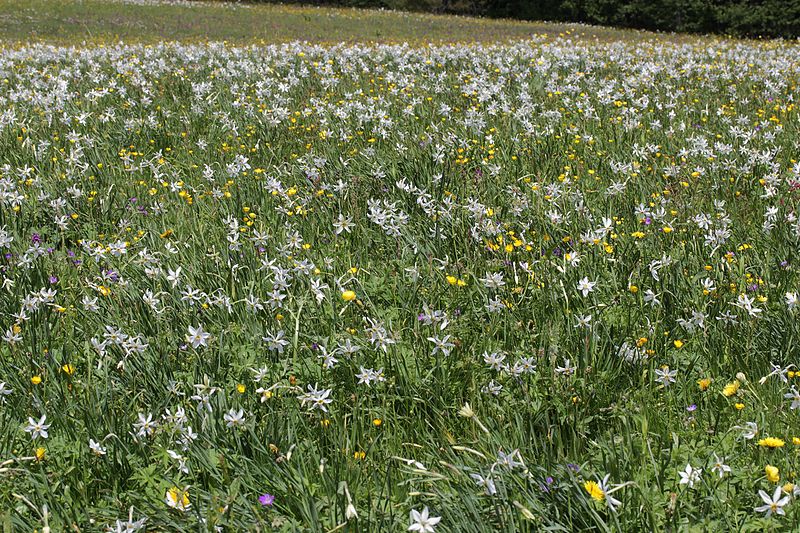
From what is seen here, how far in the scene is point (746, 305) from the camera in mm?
2922

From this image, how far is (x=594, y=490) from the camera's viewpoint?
206cm

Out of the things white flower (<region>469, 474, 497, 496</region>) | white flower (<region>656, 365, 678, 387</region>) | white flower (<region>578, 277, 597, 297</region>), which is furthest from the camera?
white flower (<region>578, 277, 597, 297</region>)

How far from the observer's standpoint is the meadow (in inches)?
87.8

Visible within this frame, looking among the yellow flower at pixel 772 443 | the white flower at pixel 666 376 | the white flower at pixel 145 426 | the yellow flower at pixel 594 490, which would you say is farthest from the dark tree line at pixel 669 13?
the white flower at pixel 145 426

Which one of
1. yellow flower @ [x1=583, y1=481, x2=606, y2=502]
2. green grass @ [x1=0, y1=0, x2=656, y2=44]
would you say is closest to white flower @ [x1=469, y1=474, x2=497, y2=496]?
A: yellow flower @ [x1=583, y1=481, x2=606, y2=502]

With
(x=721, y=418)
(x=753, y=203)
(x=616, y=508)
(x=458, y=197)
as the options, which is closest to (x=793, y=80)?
(x=753, y=203)

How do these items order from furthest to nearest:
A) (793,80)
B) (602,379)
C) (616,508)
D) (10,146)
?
(793,80)
(10,146)
(602,379)
(616,508)

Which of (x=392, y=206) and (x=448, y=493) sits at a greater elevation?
(x=392, y=206)

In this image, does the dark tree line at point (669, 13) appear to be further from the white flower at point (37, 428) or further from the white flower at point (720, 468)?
the white flower at point (37, 428)

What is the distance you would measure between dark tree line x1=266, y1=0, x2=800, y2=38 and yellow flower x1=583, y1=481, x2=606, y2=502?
28160 mm

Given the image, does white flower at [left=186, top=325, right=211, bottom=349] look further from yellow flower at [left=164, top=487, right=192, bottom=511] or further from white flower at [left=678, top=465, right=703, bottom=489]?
white flower at [left=678, top=465, right=703, bottom=489]

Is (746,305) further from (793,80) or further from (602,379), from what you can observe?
(793,80)

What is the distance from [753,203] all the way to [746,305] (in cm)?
222

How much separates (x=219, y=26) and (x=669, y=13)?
20.2 metres
